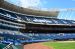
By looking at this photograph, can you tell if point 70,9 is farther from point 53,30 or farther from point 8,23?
point 8,23

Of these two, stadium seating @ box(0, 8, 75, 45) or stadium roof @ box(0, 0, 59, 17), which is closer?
stadium seating @ box(0, 8, 75, 45)

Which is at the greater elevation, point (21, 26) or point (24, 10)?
point (24, 10)

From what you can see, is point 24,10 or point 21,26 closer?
point 21,26

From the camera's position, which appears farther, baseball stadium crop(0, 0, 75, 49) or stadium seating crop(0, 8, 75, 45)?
baseball stadium crop(0, 0, 75, 49)

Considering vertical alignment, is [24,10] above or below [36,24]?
above

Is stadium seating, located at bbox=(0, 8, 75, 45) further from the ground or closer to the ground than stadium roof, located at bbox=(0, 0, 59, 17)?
closer to the ground

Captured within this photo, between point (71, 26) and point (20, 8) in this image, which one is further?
point (71, 26)

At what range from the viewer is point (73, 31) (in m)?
65.6

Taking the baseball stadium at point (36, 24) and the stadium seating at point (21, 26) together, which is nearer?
the stadium seating at point (21, 26)

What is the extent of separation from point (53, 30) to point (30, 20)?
874 cm

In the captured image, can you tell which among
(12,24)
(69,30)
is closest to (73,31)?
(69,30)

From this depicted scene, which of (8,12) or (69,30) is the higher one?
(8,12)

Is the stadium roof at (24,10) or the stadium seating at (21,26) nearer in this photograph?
the stadium seating at (21,26)

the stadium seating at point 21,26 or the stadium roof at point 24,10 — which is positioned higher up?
the stadium roof at point 24,10
